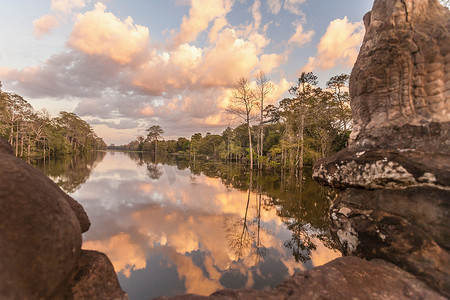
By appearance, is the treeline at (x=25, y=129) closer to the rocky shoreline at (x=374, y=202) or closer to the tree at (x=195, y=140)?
the rocky shoreline at (x=374, y=202)

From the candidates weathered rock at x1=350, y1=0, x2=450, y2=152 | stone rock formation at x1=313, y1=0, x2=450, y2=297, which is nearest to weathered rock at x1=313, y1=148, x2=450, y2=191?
stone rock formation at x1=313, y1=0, x2=450, y2=297

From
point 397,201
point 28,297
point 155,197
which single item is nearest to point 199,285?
point 28,297

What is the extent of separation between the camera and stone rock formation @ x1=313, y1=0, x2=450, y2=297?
1.95 meters

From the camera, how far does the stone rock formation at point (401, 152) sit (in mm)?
1949

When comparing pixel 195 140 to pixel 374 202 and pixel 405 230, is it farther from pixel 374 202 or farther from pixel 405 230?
pixel 405 230

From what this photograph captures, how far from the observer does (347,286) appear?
1.65 m

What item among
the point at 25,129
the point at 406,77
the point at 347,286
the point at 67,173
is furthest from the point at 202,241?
the point at 25,129

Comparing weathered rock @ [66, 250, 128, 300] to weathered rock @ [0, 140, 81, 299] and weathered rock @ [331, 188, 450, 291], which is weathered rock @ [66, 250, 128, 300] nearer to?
weathered rock @ [0, 140, 81, 299]

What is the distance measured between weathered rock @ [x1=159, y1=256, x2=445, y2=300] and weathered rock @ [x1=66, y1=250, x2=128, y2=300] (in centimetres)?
61

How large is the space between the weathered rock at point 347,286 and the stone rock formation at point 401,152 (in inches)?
8.7

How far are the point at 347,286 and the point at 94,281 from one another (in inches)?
93.0

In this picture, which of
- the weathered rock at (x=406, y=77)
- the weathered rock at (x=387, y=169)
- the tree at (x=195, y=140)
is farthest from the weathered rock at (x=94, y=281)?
the tree at (x=195, y=140)

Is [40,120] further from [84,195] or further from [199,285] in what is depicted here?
[199,285]

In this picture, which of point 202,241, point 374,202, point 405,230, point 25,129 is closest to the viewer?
point 405,230
